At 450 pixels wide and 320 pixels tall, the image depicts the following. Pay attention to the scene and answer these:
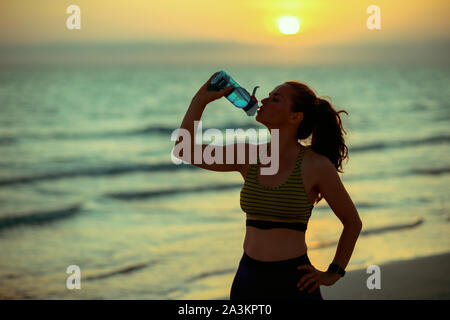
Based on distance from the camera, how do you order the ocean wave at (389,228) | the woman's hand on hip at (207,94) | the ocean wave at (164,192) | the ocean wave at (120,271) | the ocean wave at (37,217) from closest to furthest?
the woman's hand on hip at (207,94), the ocean wave at (120,271), the ocean wave at (389,228), the ocean wave at (37,217), the ocean wave at (164,192)

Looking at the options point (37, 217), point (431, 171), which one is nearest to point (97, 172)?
point (37, 217)

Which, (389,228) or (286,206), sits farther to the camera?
(389,228)

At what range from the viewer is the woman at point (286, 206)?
11.3ft

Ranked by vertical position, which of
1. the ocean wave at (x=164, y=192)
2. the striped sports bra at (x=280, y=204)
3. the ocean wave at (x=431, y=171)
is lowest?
the striped sports bra at (x=280, y=204)

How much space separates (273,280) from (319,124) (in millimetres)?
981

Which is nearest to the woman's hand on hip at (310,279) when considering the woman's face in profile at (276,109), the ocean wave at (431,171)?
the woman's face in profile at (276,109)

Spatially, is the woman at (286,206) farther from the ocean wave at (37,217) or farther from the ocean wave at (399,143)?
the ocean wave at (399,143)

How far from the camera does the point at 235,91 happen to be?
397cm

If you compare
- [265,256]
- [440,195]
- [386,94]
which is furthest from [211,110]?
[265,256]

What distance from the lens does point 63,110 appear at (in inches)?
1639

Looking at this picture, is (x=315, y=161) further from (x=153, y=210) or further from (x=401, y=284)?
(x=153, y=210)

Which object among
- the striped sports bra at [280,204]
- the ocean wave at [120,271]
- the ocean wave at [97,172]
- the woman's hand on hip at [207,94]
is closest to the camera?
the striped sports bra at [280,204]

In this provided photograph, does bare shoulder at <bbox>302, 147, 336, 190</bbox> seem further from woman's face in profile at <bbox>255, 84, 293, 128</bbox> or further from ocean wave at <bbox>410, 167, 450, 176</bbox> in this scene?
ocean wave at <bbox>410, 167, 450, 176</bbox>

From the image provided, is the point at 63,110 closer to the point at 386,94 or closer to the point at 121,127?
the point at 121,127
